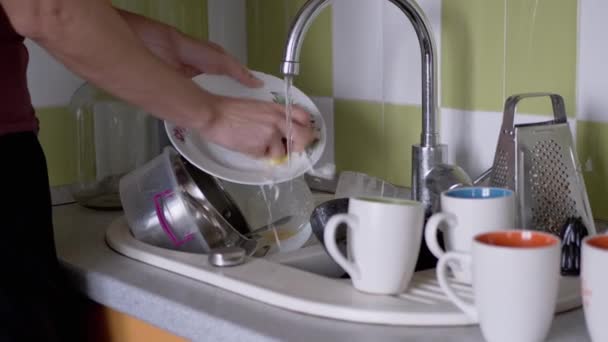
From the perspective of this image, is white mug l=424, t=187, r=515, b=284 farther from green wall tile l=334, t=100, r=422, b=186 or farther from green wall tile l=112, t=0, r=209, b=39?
green wall tile l=112, t=0, r=209, b=39

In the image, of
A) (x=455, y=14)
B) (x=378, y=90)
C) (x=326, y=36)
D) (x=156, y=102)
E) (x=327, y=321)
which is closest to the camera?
(x=327, y=321)

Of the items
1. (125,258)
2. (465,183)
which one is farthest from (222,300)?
(465,183)

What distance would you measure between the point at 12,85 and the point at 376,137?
64 centimetres

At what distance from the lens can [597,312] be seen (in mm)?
769

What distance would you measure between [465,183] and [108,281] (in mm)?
468

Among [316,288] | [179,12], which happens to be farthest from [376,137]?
[316,288]

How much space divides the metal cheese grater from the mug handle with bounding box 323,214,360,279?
234mm

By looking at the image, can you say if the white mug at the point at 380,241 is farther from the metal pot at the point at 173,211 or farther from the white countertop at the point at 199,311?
the metal pot at the point at 173,211

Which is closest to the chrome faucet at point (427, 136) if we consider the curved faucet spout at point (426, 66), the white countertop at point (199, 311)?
the curved faucet spout at point (426, 66)

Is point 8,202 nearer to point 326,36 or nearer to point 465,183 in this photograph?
point 465,183

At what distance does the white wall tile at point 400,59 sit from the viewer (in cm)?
145

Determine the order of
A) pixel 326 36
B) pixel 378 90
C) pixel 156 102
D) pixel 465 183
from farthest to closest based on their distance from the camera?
pixel 326 36 → pixel 378 90 → pixel 465 183 → pixel 156 102

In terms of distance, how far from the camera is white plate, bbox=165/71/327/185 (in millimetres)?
1243

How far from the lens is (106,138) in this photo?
1563mm
